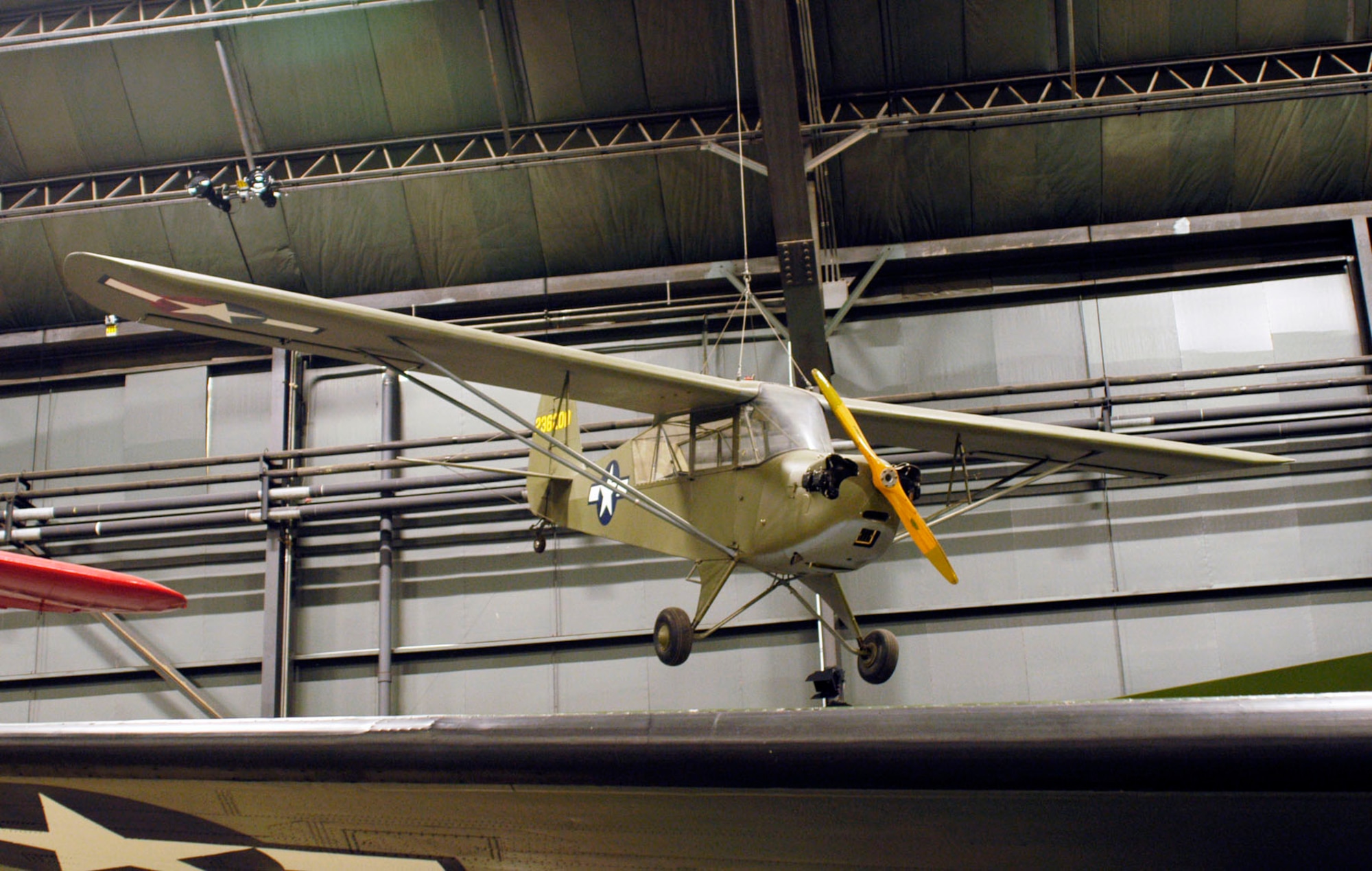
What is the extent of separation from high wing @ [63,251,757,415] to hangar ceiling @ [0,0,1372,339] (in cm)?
512

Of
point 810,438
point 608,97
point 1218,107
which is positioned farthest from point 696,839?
point 1218,107

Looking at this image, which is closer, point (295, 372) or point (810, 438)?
point (810, 438)

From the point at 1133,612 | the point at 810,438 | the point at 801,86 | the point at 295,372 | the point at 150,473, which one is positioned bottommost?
the point at 1133,612

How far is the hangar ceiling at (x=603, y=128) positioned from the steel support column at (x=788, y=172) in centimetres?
247

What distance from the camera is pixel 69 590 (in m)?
5.70

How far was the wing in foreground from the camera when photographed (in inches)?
339

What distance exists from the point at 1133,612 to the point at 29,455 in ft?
49.6

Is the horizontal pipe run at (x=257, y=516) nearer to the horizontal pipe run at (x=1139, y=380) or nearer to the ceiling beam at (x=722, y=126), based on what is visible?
the ceiling beam at (x=722, y=126)

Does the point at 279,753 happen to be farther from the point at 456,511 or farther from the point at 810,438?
the point at 456,511

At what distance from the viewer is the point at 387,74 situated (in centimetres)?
1268

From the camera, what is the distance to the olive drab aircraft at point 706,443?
6.54 meters

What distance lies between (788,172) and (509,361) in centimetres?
369

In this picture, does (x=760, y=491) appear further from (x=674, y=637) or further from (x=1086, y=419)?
(x=1086, y=419)

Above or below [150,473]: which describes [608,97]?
above
